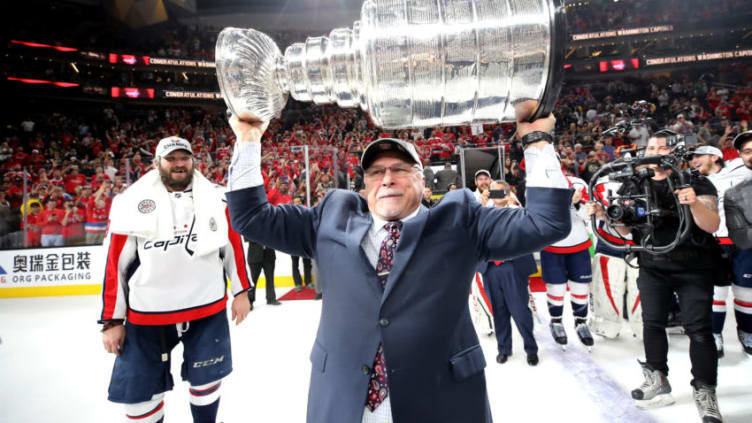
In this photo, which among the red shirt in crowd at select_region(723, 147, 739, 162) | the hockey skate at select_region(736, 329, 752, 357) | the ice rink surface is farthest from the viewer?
the red shirt in crowd at select_region(723, 147, 739, 162)

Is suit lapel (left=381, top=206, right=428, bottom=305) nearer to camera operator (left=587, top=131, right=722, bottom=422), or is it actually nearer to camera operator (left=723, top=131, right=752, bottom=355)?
camera operator (left=587, top=131, right=722, bottom=422)

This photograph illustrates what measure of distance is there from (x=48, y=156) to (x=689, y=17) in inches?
1126

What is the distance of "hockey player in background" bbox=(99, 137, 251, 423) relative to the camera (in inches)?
75.9

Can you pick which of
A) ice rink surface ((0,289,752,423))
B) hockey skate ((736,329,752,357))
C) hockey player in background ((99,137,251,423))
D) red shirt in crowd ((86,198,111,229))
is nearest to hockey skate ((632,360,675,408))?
ice rink surface ((0,289,752,423))

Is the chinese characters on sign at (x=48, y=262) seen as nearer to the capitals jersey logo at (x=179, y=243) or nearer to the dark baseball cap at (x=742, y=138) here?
the capitals jersey logo at (x=179, y=243)

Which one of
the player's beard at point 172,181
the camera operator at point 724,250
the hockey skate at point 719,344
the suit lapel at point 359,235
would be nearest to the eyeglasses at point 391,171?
the suit lapel at point 359,235

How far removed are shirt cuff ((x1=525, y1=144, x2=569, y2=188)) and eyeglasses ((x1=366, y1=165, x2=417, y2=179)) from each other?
1.23ft

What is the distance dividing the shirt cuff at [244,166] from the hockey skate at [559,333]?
3603 mm

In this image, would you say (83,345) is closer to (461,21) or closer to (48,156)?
(461,21)

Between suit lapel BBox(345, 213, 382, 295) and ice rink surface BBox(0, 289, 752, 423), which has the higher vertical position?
suit lapel BBox(345, 213, 382, 295)

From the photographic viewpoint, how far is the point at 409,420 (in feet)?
3.53

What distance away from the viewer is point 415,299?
3.72ft

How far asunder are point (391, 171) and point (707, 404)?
260 centimetres

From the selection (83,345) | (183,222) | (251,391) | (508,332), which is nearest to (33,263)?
(83,345)
